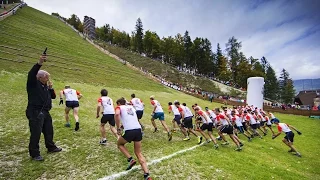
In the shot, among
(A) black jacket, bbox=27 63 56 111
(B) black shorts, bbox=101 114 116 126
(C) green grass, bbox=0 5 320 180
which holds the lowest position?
(C) green grass, bbox=0 5 320 180

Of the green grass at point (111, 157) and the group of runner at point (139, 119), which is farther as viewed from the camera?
the green grass at point (111, 157)

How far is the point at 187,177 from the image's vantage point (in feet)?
25.4

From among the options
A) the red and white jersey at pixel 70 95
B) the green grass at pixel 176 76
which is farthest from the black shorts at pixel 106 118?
the green grass at pixel 176 76

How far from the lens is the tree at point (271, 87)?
288 feet

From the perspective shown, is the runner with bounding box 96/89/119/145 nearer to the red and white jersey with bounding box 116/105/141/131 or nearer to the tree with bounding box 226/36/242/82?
the red and white jersey with bounding box 116/105/141/131

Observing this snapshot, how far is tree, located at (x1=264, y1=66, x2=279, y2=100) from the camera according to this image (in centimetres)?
8772

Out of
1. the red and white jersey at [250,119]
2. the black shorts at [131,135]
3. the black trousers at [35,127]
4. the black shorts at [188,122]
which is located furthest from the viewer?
the red and white jersey at [250,119]

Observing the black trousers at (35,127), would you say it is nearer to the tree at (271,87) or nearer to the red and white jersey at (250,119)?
the red and white jersey at (250,119)

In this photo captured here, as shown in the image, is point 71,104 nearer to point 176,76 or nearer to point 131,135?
point 131,135

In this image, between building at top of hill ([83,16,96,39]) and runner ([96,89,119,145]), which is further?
building at top of hill ([83,16,96,39])

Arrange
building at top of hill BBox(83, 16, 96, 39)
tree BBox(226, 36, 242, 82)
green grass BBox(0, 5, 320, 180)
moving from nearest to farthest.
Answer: green grass BBox(0, 5, 320, 180) → tree BBox(226, 36, 242, 82) → building at top of hill BBox(83, 16, 96, 39)

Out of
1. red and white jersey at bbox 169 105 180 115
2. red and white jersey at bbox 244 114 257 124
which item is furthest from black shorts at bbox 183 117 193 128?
red and white jersey at bbox 244 114 257 124

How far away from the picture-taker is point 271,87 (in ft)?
289

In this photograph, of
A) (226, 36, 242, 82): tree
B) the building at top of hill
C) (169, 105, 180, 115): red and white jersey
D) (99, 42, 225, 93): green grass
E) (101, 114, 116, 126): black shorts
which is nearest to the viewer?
(101, 114, 116, 126): black shorts
